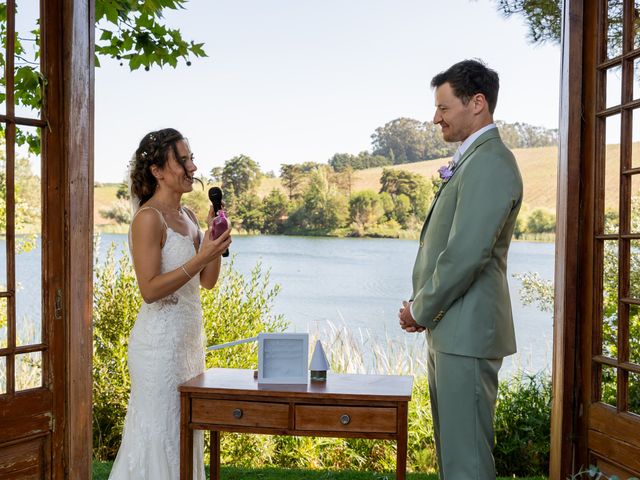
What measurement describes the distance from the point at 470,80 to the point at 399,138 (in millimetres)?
11468

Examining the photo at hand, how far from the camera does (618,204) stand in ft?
Result: 9.50

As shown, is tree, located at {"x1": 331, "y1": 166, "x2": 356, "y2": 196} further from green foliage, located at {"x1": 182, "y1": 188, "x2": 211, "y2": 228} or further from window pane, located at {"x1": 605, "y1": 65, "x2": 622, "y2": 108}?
window pane, located at {"x1": 605, "y1": 65, "x2": 622, "y2": 108}

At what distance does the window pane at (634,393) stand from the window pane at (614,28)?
4.14 feet

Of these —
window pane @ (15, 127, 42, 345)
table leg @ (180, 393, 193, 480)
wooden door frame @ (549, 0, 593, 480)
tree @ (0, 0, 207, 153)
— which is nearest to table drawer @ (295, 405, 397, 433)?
table leg @ (180, 393, 193, 480)

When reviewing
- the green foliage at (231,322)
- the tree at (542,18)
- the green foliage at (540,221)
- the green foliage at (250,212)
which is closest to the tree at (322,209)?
the green foliage at (250,212)

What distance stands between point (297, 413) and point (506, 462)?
2767 millimetres

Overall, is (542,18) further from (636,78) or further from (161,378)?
(161,378)

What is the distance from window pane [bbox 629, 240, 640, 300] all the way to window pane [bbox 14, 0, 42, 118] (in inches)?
93.7

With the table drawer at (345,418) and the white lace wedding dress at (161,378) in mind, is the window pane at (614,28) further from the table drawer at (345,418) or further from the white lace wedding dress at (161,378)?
the white lace wedding dress at (161,378)

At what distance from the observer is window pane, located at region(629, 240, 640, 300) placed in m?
2.81

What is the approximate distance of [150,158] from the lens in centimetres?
316

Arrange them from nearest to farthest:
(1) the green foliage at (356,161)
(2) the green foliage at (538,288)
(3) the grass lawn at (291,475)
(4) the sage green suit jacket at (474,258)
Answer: (4) the sage green suit jacket at (474,258) → (3) the grass lawn at (291,475) → (2) the green foliage at (538,288) → (1) the green foliage at (356,161)

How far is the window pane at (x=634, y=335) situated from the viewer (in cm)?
283

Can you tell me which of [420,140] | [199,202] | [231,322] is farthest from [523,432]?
[420,140]
